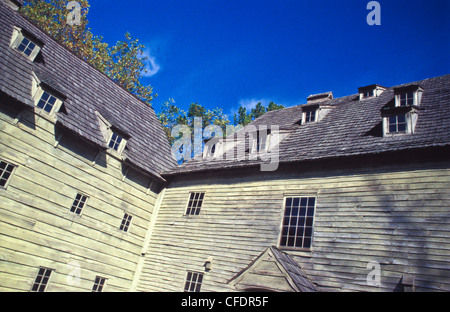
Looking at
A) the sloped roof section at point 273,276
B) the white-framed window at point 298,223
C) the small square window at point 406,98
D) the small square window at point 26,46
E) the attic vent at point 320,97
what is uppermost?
the attic vent at point 320,97

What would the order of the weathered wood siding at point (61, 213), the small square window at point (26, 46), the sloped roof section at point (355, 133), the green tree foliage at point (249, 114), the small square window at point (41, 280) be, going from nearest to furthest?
1. the sloped roof section at point (355, 133)
2. the weathered wood siding at point (61, 213)
3. the small square window at point (41, 280)
4. the small square window at point (26, 46)
5. the green tree foliage at point (249, 114)

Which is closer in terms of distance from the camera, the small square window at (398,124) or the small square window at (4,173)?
the small square window at (4,173)

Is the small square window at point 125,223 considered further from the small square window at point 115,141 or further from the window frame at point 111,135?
the small square window at point 115,141

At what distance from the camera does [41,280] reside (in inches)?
416

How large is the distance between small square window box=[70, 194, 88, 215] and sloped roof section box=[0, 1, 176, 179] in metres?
2.33

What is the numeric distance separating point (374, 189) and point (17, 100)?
12578mm

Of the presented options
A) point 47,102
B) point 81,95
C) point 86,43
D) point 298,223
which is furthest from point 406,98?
point 86,43

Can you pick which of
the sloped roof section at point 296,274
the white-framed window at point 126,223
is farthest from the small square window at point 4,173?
the sloped roof section at point 296,274

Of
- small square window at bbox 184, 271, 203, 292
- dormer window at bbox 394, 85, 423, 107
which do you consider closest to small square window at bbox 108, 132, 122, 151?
small square window at bbox 184, 271, 203, 292

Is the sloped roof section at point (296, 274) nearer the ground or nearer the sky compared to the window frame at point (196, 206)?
nearer the ground

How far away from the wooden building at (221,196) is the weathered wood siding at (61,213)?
1.7 inches

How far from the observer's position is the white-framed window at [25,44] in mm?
12171

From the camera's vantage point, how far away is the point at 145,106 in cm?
2009

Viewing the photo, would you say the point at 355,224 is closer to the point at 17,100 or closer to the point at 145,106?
the point at 17,100
